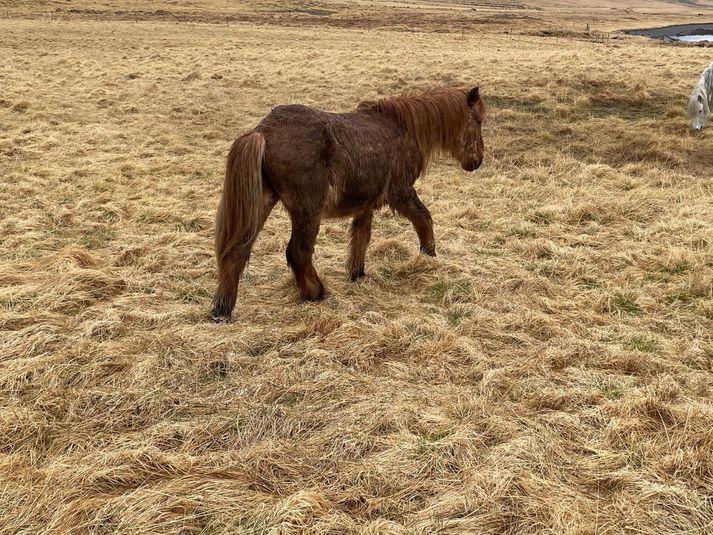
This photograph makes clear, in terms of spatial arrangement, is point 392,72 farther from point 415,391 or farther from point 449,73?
point 415,391

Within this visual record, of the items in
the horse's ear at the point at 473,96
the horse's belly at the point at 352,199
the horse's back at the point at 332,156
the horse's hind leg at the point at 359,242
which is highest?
the horse's ear at the point at 473,96

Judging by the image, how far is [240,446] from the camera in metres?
2.98

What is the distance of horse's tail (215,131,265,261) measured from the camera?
3944 mm

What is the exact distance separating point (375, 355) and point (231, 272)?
52.8 inches

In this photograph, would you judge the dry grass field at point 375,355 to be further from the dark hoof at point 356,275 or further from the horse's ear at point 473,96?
the horse's ear at point 473,96

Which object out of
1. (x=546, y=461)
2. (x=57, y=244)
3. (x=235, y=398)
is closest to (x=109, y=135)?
(x=57, y=244)

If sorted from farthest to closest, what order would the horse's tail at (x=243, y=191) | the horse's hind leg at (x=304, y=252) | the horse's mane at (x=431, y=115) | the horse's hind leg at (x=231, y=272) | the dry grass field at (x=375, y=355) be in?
the horse's mane at (x=431, y=115), the horse's hind leg at (x=304, y=252), the horse's hind leg at (x=231, y=272), the horse's tail at (x=243, y=191), the dry grass field at (x=375, y=355)

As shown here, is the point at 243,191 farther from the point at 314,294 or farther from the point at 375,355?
the point at 375,355

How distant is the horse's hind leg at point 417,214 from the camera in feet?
17.1

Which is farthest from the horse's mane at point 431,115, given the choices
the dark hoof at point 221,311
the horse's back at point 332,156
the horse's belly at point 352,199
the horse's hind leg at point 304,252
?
the dark hoof at point 221,311

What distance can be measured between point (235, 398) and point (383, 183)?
2.47m

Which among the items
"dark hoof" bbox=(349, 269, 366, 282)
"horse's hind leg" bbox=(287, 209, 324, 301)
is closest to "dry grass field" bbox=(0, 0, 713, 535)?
"dark hoof" bbox=(349, 269, 366, 282)

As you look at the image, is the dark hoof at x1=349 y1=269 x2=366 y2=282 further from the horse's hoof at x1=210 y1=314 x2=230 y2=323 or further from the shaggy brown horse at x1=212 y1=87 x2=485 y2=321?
the horse's hoof at x1=210 y1=314 x2=230 y2=323

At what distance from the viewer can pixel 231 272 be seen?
4258mm
